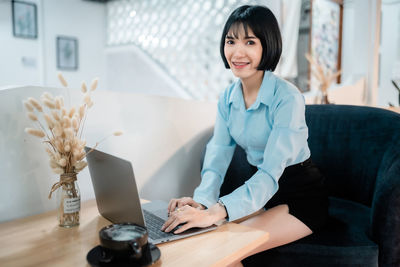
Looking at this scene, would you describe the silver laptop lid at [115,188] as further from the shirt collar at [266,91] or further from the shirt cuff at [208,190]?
the shirt collar at [266,91]

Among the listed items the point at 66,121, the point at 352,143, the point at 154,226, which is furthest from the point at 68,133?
the point at 352,143

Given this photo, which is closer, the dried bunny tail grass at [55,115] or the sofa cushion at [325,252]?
the dried bunny tail grass at [55,115]

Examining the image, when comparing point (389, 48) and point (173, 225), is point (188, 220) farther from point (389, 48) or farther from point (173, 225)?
point (389, 48)

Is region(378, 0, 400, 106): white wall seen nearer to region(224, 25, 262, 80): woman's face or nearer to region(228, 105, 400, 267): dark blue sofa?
region(228, 105, 400, 267): dark blue sofa

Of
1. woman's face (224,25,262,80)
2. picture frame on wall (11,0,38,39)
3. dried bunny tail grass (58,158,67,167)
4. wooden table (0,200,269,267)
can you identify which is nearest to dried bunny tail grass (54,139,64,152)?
dried bunny tail grass (58,158,67,167)

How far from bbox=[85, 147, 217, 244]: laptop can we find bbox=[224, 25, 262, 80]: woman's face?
46 centimetres

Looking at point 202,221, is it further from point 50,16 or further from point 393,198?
point 50,16

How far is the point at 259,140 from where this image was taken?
1.01 meters

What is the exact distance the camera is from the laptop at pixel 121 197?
66 cm

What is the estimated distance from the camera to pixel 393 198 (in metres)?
0.95

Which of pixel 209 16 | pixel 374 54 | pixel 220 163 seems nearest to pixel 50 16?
pixel 209 16

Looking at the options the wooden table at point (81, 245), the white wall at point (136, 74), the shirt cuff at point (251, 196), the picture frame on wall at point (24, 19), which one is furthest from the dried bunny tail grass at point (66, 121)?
the picture frame on wall at point (24, 19)

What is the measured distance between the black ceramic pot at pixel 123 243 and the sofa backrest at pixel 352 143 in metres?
0.86

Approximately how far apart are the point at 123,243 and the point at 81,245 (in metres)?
0.20
